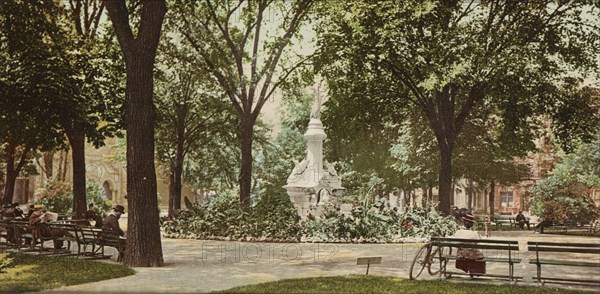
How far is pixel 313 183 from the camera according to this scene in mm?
26031

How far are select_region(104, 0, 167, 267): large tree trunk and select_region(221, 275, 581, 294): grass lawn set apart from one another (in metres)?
3.96

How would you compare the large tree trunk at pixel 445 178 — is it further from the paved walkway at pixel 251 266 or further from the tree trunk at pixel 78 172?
the tree trunk at pixel 78 172

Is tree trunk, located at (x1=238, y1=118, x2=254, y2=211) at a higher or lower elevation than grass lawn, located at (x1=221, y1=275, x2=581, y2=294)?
higher

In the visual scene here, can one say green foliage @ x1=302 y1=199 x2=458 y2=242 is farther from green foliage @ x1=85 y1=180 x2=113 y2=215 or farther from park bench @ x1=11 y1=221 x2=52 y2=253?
green foliage @ x1=85 y1=180 x2=113 y2=215

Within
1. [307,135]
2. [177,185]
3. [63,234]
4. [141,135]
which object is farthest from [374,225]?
[177,185]

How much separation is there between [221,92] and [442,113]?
12986 millimetres

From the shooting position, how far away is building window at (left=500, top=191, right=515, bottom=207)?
232ft

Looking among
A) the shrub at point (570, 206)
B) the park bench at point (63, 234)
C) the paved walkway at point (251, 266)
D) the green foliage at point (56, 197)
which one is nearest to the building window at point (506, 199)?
the shrub at point (570, 206)

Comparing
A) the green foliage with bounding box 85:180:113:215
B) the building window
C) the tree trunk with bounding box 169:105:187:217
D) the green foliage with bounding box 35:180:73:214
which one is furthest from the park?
the building window

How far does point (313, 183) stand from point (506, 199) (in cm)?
5123

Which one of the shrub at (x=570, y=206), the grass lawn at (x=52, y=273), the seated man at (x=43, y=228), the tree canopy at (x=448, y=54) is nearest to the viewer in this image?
the grass lawn at (x=52, y=273)

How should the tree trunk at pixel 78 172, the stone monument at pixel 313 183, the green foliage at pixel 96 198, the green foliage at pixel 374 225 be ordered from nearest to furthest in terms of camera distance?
the green foliage at pixel 374 225, the tree trunk at pixel 78 172, the stone monument at pixel 313 183, the green foliage at pixel 96 198

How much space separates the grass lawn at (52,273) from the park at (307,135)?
2.6 inches

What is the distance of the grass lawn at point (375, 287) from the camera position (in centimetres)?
1074
